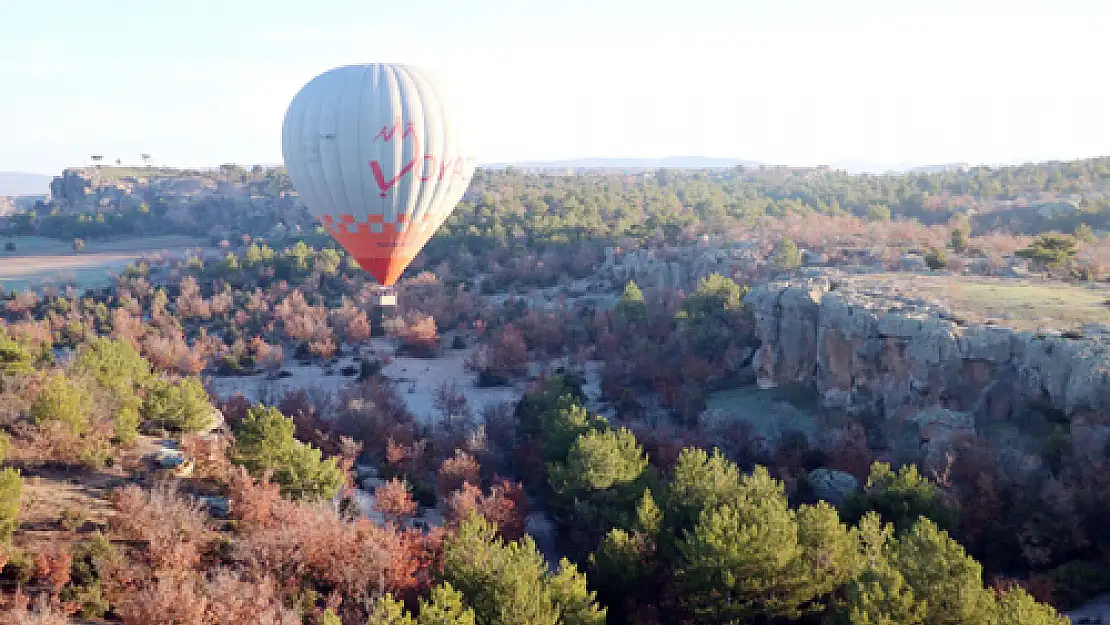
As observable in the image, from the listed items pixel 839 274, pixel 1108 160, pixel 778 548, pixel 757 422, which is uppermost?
pixel 1108 160

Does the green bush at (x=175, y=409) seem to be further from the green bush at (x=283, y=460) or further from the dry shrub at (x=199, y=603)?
the dry shrub at (x=199, y=603)

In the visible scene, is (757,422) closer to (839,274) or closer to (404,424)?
(839,274)

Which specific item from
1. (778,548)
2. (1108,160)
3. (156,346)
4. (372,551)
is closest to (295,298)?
(156,346)

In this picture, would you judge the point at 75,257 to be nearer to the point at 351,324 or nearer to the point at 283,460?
the point at 351,324

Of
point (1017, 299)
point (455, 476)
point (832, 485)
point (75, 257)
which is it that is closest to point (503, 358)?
point (455, 476)

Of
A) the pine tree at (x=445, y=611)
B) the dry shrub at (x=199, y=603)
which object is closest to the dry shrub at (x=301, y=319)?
the dry shrub at (x=199, y=603)

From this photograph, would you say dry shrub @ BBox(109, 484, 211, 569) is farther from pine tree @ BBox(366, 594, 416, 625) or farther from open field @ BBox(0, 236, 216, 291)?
open field @ BBox(0, 236, 216, 291)
